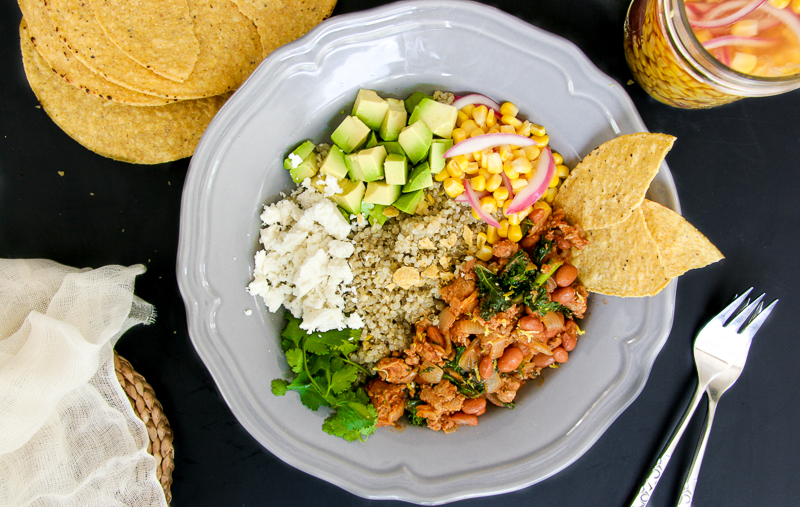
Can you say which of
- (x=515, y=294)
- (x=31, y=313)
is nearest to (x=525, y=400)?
(x=515, y=294)

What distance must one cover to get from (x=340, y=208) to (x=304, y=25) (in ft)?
3.04

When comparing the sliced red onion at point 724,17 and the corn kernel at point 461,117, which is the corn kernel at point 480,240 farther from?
the sliced red onion at point 724,17

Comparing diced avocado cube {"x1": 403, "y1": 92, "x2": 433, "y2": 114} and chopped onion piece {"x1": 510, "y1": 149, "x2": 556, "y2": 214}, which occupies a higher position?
diced avocado cube {"x1": 403, "y1": 92, "x2": 433, "y2": 114}

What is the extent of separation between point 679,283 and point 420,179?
5.35 feet

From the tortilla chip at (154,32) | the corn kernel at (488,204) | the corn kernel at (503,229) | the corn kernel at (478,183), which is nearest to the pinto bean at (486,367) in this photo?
the corn kernel at (503,229)

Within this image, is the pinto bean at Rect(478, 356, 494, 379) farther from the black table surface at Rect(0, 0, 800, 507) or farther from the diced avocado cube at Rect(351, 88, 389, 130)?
the diced avocado cube at Rect(351, 88, 389, 130)

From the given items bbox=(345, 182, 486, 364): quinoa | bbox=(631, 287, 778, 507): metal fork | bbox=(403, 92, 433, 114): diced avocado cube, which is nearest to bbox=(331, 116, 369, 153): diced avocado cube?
bbox=(403, 92, 433, 114): diced avocado cube

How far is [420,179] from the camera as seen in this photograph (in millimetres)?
2227

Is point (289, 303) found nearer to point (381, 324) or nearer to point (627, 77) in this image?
point (381, 324)

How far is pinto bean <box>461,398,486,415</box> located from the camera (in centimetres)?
238

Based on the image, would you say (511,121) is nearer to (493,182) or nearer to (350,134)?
(493,182)

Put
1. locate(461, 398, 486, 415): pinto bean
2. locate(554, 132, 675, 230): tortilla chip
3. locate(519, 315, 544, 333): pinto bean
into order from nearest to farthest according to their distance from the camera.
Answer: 1. locate(554, 132, 675, 230): tortilla chip
2. locate(519, 315, 544, 333): pinto bean
3. locate(461, 398, 486, 415): pinto bean

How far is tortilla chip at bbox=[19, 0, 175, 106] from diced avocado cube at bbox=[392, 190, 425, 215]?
1.20 metres

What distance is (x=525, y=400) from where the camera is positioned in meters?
2.43
